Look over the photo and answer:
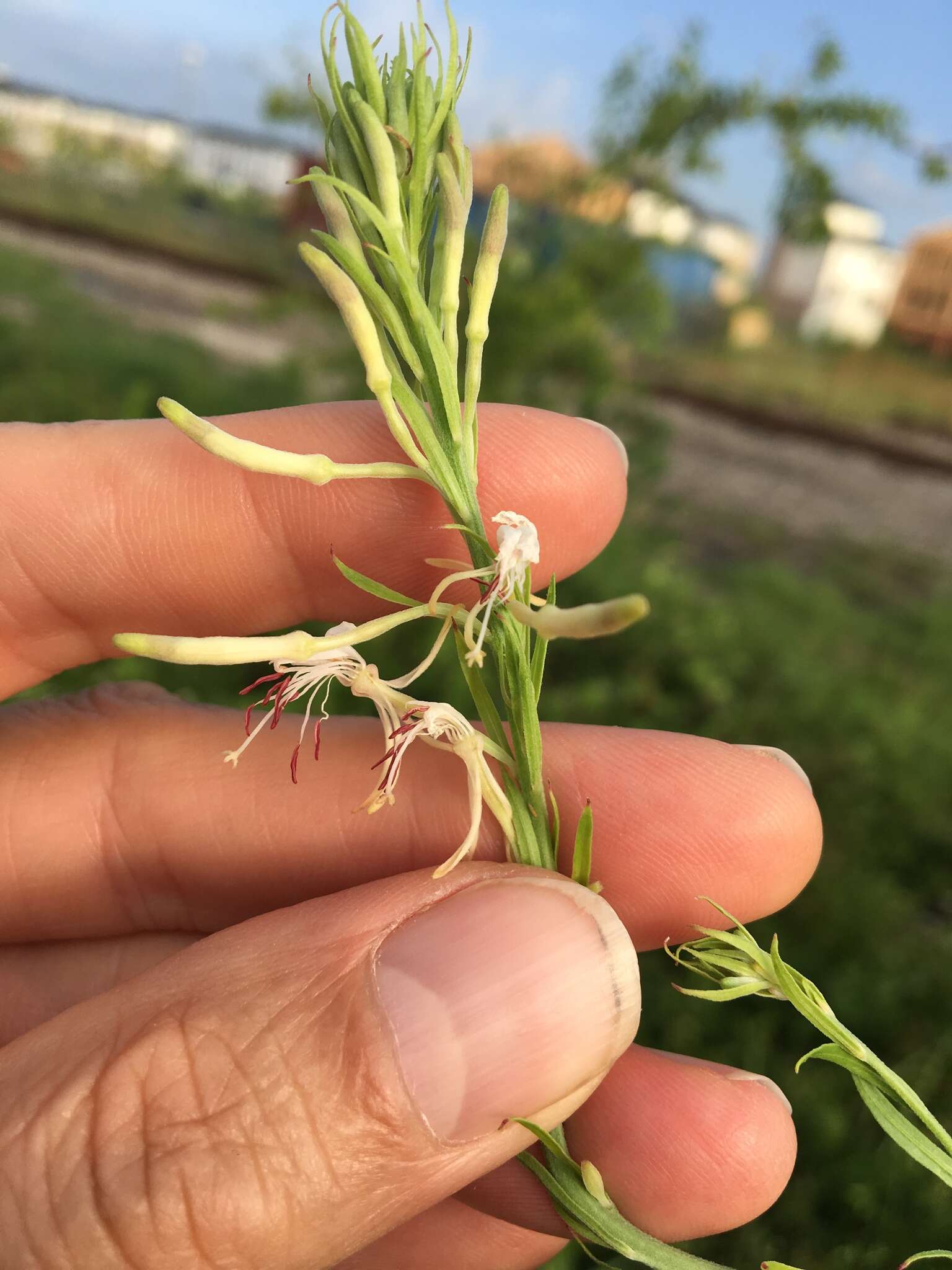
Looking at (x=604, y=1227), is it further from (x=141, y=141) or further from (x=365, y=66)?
(x=141, y=141)

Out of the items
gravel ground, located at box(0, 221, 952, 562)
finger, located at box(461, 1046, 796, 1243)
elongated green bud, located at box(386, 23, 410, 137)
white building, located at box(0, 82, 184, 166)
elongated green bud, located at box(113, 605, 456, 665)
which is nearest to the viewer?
elongated green bud, located at box(113, 605, 456, 665)

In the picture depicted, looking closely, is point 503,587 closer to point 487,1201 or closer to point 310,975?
point 310,975

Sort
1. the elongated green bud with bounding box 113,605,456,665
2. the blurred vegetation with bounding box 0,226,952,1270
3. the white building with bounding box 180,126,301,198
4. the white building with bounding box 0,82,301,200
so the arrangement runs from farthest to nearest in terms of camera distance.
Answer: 1. the white building with bounding box 180,126,301,198
2. the white building with bounding box 0,82,301,200
3. the blurred vegetation with bounding box 0,226,952,1270
4. the elongated green bud with bounding box 113,605,456,665

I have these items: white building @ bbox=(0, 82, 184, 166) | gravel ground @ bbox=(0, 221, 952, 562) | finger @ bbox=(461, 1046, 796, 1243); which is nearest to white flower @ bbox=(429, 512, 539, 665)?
finger @ bbox=(461, 1046, 796, 1243)

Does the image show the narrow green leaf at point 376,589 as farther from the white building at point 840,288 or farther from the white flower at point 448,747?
the white building at point 840,288

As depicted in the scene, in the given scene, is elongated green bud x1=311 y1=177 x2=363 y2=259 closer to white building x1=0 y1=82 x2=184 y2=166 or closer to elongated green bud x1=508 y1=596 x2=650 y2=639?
elongated green bud x1=508 y1=596 x2=650 y2=639

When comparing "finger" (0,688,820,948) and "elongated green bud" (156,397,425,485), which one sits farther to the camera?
"finger" (0,688,820,948)

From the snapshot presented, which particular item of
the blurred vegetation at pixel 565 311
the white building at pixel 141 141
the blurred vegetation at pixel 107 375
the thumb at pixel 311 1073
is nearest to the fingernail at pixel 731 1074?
the thumb at pixel 311 1073

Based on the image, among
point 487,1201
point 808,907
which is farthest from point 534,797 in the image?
point 808,907

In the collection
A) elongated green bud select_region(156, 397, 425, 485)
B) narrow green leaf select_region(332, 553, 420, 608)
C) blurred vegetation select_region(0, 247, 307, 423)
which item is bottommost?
blurred vegetation select_region(0, 247, 307, 423)
